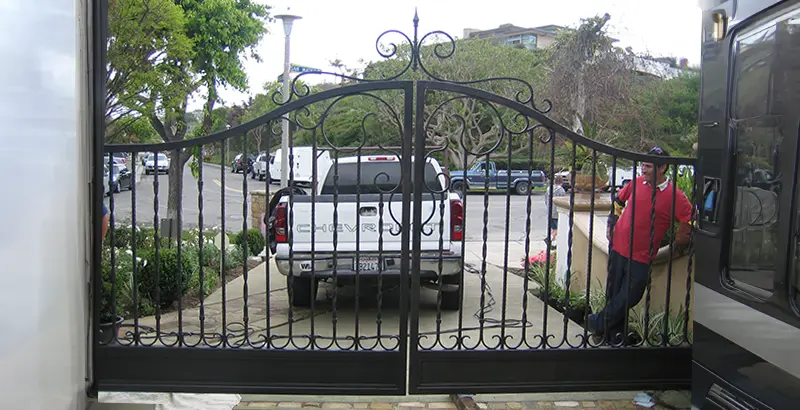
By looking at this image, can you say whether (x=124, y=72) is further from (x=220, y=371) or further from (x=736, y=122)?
(x=736, y=122)

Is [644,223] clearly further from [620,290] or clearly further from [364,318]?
[364,318]

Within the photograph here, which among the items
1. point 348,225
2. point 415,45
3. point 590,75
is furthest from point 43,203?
point 590,75

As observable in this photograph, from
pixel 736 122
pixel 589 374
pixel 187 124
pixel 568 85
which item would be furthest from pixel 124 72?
pixel 568 85

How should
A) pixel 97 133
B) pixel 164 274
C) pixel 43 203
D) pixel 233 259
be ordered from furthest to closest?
pixel 233 259 → pixel 164 274 → pixel 97 133 → pixel 43 203

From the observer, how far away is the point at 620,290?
17.3 feet

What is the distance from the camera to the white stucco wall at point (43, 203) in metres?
2.54

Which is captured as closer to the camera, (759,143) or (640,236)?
(759,143)

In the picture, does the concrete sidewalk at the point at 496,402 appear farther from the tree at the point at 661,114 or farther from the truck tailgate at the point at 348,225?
the tree at the point at 661,114

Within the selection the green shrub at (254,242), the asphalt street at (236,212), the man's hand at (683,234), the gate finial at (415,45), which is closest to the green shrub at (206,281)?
the green shrub at (254,242)

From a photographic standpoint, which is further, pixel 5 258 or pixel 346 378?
pixel 346 378

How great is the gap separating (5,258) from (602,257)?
5427 millimetres

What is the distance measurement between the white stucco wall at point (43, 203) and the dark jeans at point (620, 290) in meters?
3.71

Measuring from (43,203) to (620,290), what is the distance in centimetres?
418

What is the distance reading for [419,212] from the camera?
13.0 ft
